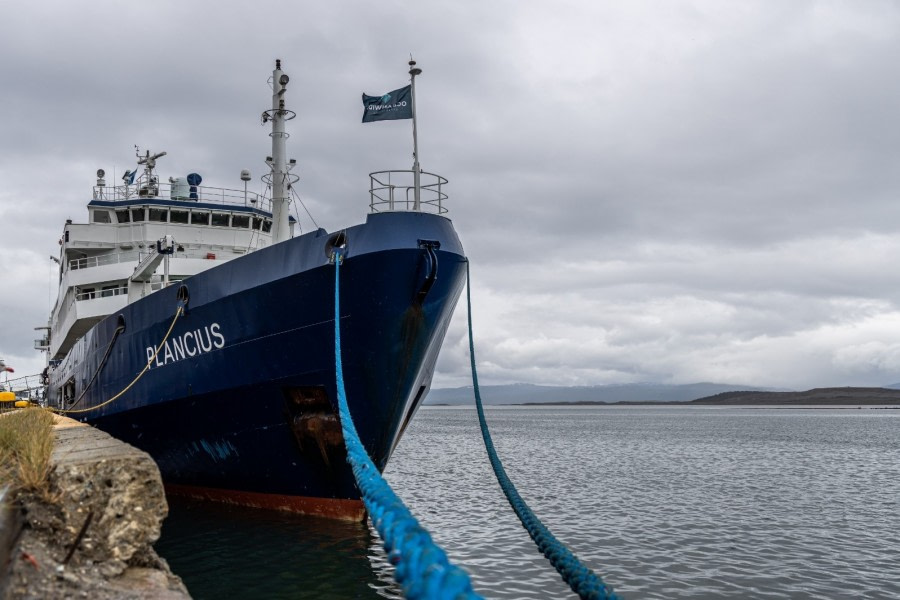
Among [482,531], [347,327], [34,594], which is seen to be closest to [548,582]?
[482,531]

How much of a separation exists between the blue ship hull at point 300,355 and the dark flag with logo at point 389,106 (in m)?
1.82

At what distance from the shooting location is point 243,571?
9.38 m

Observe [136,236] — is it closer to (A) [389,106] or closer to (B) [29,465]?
(A) [389,106]

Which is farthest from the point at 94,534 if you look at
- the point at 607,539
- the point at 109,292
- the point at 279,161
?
the point at 109,292

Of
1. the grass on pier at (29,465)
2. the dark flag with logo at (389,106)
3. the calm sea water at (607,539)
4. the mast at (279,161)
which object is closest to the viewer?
the grass on pier at (29,465)

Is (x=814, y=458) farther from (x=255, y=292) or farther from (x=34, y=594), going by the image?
(x=34, y=594)

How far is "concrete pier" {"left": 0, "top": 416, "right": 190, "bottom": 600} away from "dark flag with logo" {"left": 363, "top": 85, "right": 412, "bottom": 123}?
25.0ft

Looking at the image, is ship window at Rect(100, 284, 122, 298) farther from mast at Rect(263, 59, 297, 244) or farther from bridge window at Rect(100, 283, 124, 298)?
mast at Rect(263, 59, 297, 244)

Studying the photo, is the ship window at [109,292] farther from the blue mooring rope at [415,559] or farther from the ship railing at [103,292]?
the blue mooring rope at [415,559]

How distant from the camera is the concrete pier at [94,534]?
357 centimetres

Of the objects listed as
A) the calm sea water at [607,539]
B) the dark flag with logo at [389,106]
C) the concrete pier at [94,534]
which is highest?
the dark flag with logo at [389,106]

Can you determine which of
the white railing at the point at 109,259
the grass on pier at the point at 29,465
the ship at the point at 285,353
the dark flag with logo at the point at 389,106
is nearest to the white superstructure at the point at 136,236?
the white railing at the point at 109,259

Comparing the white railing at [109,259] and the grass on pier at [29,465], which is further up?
the white railing at [109,259]

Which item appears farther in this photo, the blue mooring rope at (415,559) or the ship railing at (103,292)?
the ship railing at (103,292)
